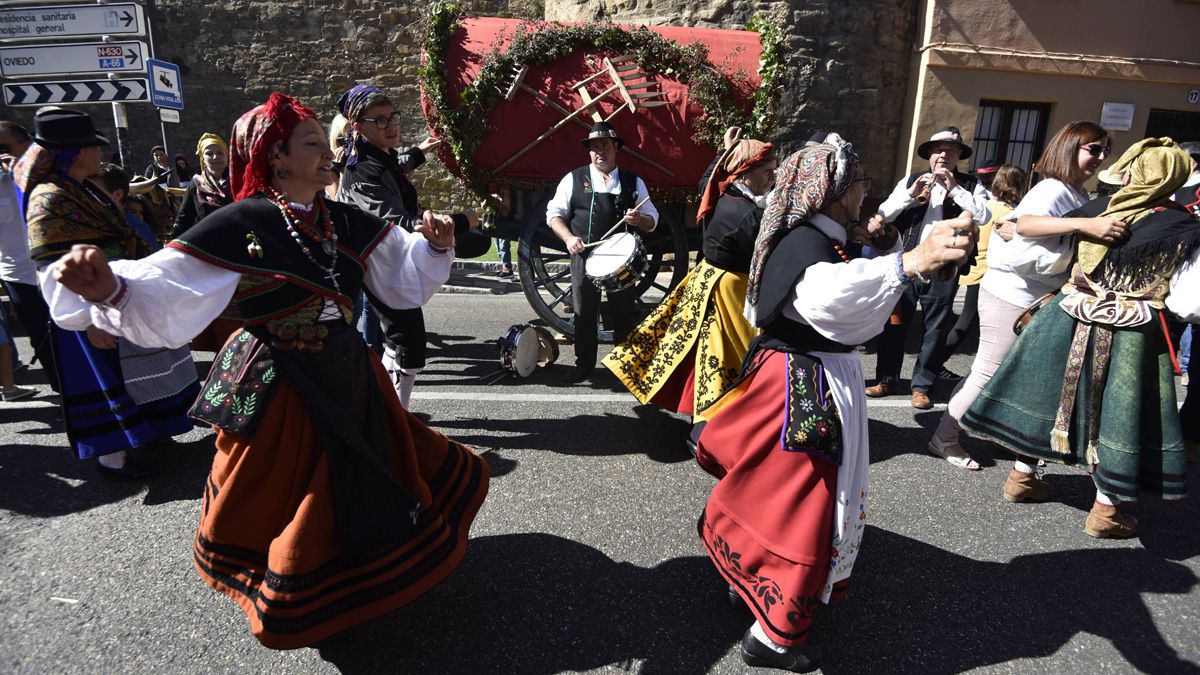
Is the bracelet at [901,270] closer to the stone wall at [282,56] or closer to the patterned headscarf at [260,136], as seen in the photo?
the patterned headscarf at [260,136]

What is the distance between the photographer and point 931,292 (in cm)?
456

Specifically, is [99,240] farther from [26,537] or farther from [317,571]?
[317,571]

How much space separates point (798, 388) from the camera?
2018mm

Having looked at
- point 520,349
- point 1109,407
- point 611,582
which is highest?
point 1109,407

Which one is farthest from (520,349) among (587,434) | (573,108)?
(573,108)

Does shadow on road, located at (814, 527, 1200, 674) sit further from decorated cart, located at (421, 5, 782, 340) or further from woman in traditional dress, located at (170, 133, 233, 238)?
woman in traditional dress, located at (170, 133, 233, 238)

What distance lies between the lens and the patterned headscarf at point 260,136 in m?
1.88

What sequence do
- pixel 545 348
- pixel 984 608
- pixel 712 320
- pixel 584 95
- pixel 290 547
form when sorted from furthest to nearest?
pixel 584 95 < pixel 545 348 < pixel 712 320 < pixel 984 608 < pixel 290 547

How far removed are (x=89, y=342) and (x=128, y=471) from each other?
65 centimetres

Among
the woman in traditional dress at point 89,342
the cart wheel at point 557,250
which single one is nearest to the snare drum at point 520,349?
the cart wheel at point 557,250

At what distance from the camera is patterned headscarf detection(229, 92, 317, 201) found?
1877 mm

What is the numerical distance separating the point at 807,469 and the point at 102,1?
8.48m

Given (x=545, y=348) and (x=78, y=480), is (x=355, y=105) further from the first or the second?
(x=78, y=480)

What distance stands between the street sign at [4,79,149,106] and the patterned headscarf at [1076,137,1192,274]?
8458 millimetres
